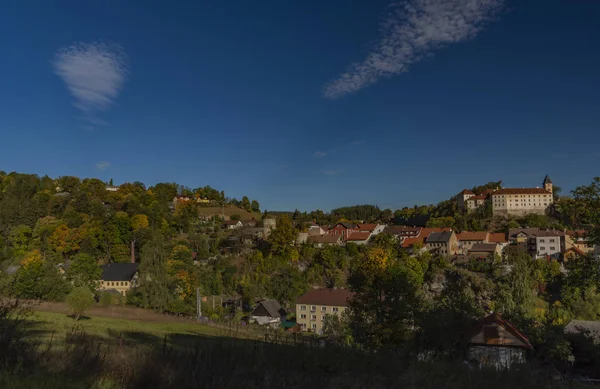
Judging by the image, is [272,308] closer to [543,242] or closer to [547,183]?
[543,242]

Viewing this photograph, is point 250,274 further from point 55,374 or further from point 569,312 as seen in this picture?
point 55,374

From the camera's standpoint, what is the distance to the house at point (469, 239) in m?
60.1

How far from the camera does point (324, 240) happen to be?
194 feet

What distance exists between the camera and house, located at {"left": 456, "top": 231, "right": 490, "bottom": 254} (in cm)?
6012

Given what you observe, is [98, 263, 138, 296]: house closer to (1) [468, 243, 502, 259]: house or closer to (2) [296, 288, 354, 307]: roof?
(2) [296, 288, 354, 307]: roof

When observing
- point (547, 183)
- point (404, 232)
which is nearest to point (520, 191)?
point (547, 183)

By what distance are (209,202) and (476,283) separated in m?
63.7

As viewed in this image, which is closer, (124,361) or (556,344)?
(124,361)

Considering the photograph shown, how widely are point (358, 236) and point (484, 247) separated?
1884 centimetres

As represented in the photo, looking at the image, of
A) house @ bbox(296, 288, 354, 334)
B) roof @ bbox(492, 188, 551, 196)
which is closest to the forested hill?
house @ bbox(296, 288, 354, 334)

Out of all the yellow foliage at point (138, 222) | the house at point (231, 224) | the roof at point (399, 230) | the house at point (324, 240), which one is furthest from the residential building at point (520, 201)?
the yellow foliage at point (138, 222)

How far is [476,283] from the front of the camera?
47.5 m

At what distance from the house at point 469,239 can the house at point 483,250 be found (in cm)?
275

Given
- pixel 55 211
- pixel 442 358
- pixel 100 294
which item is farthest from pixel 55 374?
pixel 55 211
